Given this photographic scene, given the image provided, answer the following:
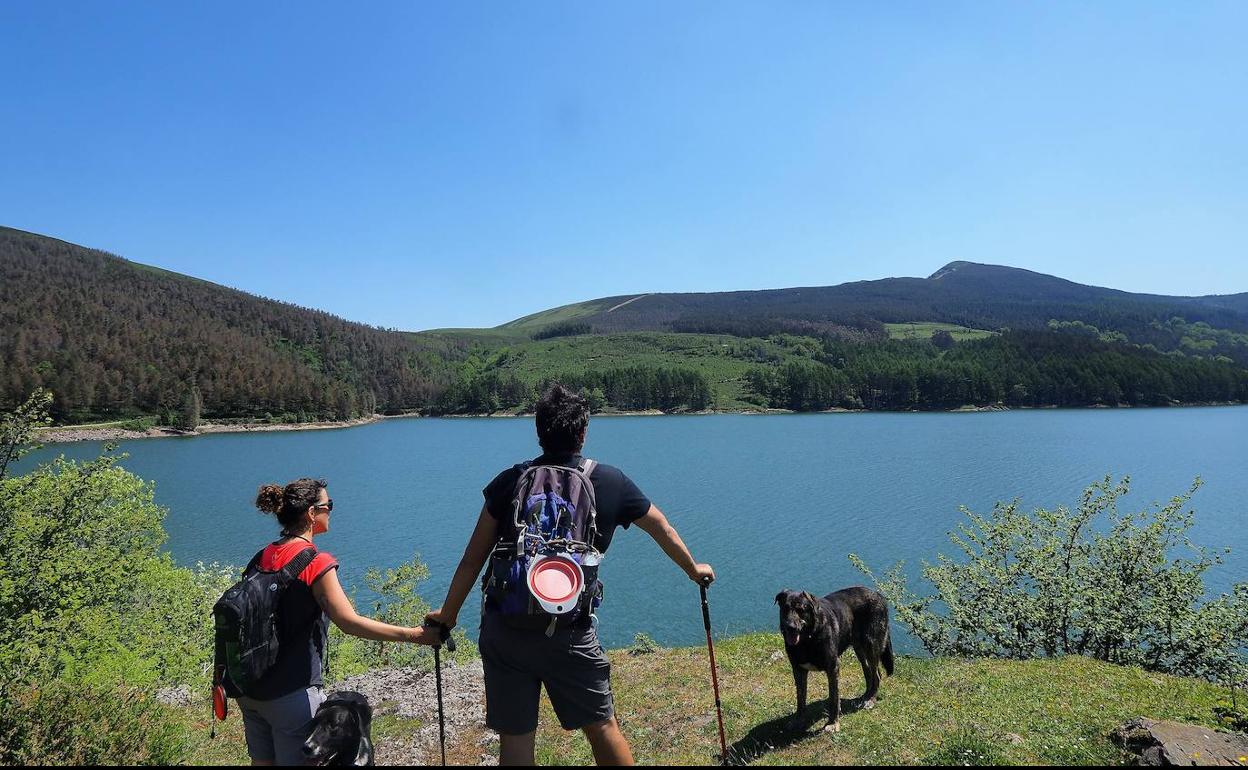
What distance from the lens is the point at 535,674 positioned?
148 inches

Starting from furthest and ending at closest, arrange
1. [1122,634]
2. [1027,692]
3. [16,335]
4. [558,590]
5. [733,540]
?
[16,335]
[733,540]
[1122,634]
[1027,692]
[558,590]

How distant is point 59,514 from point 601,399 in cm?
16539

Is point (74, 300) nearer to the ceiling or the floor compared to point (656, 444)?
nearer to the ceiling

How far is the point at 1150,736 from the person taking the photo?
5.57 m

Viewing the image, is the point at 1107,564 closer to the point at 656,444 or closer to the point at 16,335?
the point at 656,444

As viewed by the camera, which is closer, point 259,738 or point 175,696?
point 259,738

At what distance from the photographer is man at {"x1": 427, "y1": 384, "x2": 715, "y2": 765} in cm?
372

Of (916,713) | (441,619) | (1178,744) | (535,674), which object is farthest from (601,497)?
(916,713)

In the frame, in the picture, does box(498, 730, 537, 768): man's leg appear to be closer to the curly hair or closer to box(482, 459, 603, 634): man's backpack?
box(482, 459, 603, 634): man's backpack

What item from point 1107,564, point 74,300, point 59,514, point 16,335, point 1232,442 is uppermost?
point 74,300

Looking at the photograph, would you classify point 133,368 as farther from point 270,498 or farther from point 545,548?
point 545,548

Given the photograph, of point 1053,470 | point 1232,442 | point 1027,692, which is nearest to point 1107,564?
point 1027,692

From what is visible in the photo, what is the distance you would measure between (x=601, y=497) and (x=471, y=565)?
1003 millimetres

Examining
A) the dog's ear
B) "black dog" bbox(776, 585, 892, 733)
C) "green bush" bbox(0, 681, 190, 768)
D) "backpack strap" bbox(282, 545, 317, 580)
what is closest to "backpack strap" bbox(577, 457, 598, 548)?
"backpack strap" bbox(282, 545, 317, 580)
